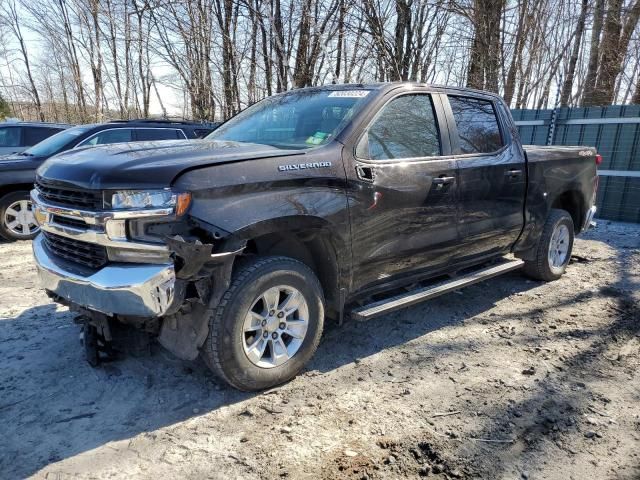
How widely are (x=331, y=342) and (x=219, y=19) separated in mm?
12194

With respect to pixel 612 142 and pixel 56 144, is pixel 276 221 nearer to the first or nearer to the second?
pixel 56 144

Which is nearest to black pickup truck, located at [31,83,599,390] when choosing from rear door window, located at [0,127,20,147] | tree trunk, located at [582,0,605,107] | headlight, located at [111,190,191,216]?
headlight, located at [111,190,191,216]

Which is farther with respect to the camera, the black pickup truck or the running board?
the running board

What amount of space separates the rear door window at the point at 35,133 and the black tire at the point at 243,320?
8407mm

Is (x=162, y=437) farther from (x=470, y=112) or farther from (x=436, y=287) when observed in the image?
(x=470, y=112)

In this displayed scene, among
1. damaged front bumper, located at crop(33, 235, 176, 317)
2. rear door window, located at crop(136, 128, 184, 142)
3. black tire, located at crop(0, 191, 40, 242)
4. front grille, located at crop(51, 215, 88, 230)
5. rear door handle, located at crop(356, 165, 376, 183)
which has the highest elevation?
rear door window, located at crop(136, 128, 184, 142)

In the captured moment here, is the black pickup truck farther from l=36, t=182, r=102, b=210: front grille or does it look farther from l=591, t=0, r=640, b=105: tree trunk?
l=591, t=0, r=640, b=105: tree trunk

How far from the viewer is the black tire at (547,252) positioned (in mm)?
5207

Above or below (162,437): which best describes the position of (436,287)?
above

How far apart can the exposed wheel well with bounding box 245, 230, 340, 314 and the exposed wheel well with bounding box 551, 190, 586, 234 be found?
340 cm

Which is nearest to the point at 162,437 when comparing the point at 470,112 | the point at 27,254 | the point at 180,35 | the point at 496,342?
the point at 496,342

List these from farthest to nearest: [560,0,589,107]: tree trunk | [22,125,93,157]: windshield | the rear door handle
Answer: [560,0,589,107]: tree trunk
[22,125,93,157]: windshield
the rear door handle

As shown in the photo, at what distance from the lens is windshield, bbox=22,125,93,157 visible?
724 cm

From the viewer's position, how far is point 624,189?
30.9 feet
